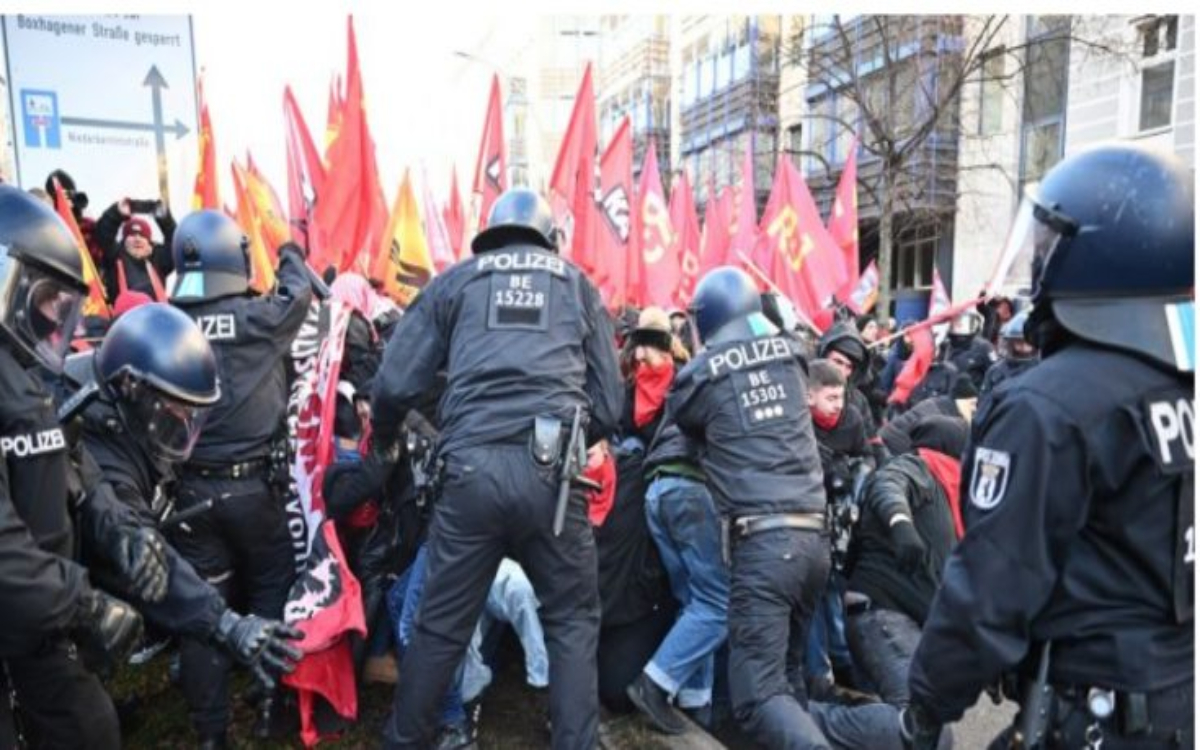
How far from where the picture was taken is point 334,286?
4.99m

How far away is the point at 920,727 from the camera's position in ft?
6.48

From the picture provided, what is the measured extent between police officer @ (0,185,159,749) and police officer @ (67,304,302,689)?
9.1 inches

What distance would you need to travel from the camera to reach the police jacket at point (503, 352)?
3.17m

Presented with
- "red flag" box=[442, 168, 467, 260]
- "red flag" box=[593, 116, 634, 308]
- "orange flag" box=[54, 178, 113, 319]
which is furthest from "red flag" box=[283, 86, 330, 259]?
"red flag" box=[442, 168, 467, 260]

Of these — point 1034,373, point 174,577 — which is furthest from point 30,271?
point 1034,373

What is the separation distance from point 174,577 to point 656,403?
2533 millimetres

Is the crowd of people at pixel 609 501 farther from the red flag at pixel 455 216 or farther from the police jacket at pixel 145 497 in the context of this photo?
the red flag at pixel 455 216

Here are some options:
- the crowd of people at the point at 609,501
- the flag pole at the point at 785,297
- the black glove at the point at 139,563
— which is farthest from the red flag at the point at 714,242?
the black glove at the point at 139,563

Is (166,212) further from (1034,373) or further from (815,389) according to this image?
(1034,373)

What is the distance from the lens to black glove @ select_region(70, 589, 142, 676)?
2.03 m

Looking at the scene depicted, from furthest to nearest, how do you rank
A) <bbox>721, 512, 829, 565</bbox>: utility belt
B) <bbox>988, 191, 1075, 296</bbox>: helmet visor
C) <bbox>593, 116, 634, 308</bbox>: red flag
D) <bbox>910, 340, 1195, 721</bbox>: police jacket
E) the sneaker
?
<bbox>593, 116, 634, 308</bbox>: red flag
the sneaker
<bbox>721, 512, 829, 565</bbox>: utility belt
<bbox>988, 191, 1075, 296</bbox>: helmet visor
<bbox>910, 340, 1195, 721</bbox>: police jacket

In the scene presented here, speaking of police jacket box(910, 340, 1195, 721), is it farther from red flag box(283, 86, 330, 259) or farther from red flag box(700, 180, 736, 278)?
red flag box(700, 180, 736, 278)

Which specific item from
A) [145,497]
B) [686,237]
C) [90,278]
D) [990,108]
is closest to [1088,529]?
[145,497]

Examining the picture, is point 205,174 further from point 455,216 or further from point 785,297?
point 455,216
